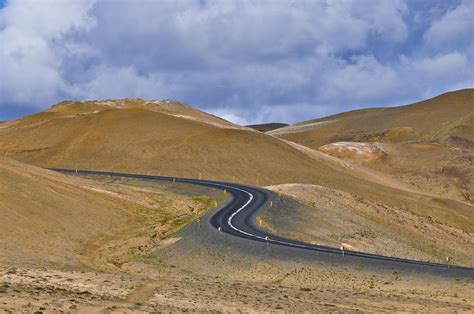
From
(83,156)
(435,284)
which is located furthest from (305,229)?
(83,156)

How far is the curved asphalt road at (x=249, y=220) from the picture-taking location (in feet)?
151

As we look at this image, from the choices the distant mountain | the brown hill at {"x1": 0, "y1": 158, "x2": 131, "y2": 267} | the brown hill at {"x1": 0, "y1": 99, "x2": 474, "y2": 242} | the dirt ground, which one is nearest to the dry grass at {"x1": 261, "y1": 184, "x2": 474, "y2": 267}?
the dirt ground

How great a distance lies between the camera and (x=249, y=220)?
65000 mm

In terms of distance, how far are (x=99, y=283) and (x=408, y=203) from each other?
8126 centimetres

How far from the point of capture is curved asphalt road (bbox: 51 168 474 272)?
151ft

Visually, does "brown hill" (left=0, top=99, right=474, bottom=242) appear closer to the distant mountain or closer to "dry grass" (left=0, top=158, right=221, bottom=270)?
the distant mountain

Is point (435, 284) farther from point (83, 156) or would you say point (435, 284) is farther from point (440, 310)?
point (83, 156)

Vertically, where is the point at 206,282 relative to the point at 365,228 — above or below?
below

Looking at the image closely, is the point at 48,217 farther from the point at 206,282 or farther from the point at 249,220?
the point at 206,282

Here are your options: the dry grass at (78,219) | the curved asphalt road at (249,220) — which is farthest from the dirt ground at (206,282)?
the curved asphalt road at (249,220)

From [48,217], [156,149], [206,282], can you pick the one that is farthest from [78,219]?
[156,149]

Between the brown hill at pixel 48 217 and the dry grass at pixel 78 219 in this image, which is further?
the dry grass at pixel 78 219

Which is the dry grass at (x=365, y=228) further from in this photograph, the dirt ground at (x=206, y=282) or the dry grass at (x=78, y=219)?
the dirt ground at (x=206, y=282)

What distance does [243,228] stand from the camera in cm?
5947
